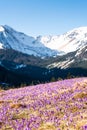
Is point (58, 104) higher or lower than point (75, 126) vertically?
higher

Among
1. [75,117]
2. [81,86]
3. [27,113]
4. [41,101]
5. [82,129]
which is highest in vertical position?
[81,86]

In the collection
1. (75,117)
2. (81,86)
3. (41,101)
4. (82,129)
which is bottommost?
(82,129)

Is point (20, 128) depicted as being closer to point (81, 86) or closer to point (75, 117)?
point (75, 117)

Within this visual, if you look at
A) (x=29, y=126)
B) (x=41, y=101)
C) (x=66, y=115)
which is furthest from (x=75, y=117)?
(x=41, y=101)

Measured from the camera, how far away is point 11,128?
991 cm

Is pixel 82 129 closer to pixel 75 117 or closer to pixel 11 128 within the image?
pixel 75 117

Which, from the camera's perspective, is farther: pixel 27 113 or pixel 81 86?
pixel 81 86

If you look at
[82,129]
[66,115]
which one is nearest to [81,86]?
[66,115]

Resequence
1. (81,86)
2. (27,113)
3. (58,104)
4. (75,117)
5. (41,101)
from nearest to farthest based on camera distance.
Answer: (75,117), (27,113), (58,104), (41,101), (81,86)

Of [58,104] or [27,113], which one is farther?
[58,104]

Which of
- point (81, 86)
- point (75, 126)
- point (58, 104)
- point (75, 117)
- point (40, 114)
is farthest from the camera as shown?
point (81, 86)

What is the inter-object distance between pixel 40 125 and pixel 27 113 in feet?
8.66

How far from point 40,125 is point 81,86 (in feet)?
27.8

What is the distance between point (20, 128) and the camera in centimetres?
942
